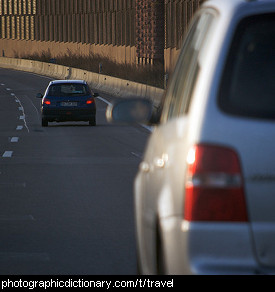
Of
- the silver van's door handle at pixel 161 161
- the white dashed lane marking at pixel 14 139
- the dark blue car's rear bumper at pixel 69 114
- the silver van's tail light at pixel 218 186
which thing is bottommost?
the dark blue car's rear bumper at pixel 69 114

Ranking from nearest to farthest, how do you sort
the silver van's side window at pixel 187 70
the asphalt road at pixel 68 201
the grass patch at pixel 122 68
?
the silver van's side window at pixel 187 70 → the asphalt road at pixel 68 201 → the grass patch at pixel 122 68

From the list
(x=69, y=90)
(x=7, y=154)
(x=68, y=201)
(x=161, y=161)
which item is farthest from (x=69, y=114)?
(x=161, y=161)

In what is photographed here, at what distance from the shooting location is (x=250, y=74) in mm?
4840

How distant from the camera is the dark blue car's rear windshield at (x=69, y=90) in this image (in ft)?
113

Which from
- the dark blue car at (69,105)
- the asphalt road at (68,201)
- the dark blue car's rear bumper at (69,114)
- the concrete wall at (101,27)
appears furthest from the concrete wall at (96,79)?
the asphalt road at (68,201)

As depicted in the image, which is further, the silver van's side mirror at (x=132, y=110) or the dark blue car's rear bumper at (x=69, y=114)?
the dark blue car's rear bumper at (x=69, y=114)

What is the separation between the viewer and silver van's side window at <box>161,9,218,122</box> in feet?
17.2

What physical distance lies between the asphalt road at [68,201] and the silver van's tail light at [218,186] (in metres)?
4.13

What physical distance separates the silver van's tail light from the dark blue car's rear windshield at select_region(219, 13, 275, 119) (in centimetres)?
21

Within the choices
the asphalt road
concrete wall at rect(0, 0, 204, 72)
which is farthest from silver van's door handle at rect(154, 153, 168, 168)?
concrete wall at rect(0, 0, 204, 72)

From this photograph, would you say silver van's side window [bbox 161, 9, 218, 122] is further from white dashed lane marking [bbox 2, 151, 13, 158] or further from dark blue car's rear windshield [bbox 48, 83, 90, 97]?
dark blue car's rear windshield [bbox 48, 83, 90, 97]

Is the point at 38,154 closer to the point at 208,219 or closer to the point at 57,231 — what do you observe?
the point at 57,231

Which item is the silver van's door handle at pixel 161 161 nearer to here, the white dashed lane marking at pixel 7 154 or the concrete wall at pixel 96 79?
the white dashed lane marking at pixel 7 154
